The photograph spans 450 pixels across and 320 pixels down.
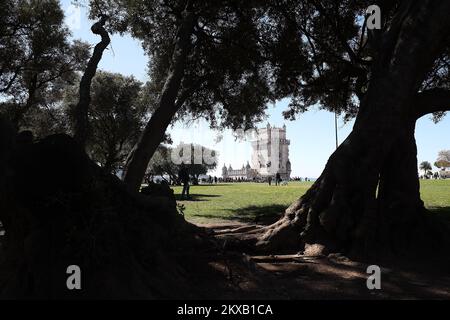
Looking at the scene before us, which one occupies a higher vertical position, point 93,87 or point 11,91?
point 93,87

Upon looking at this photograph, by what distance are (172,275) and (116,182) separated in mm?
1647

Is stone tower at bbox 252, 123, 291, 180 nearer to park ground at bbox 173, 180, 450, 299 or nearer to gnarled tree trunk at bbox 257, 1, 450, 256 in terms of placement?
gnarled tree trunk at bbox 257, 1, 450, 256

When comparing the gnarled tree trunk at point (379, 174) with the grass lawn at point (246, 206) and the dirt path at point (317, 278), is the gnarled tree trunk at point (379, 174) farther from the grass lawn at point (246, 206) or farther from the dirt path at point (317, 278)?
the grass lawn at point (246, 206)

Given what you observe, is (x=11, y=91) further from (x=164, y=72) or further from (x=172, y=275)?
(x=172, y=275)

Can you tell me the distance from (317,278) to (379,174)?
324 cm

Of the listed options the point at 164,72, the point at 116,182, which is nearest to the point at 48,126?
the point at 164,72

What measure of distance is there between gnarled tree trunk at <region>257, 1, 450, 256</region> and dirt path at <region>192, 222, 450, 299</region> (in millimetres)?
659

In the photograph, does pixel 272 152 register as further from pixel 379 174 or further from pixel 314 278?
pixel 314 278

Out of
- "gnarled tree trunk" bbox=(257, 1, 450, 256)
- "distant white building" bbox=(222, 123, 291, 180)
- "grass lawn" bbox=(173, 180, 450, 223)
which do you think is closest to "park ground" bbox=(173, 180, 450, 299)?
"gnarled tree trunk" bbox=(257, 1, 450, 256)

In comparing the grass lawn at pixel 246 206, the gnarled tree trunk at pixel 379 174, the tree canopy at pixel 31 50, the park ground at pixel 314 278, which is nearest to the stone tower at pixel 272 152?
the grass lawn at pixel 246 206

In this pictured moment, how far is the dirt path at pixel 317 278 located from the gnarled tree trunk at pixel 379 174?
659 millimetres

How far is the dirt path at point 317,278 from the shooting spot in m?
5.99

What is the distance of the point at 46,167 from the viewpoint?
16.4 ft
